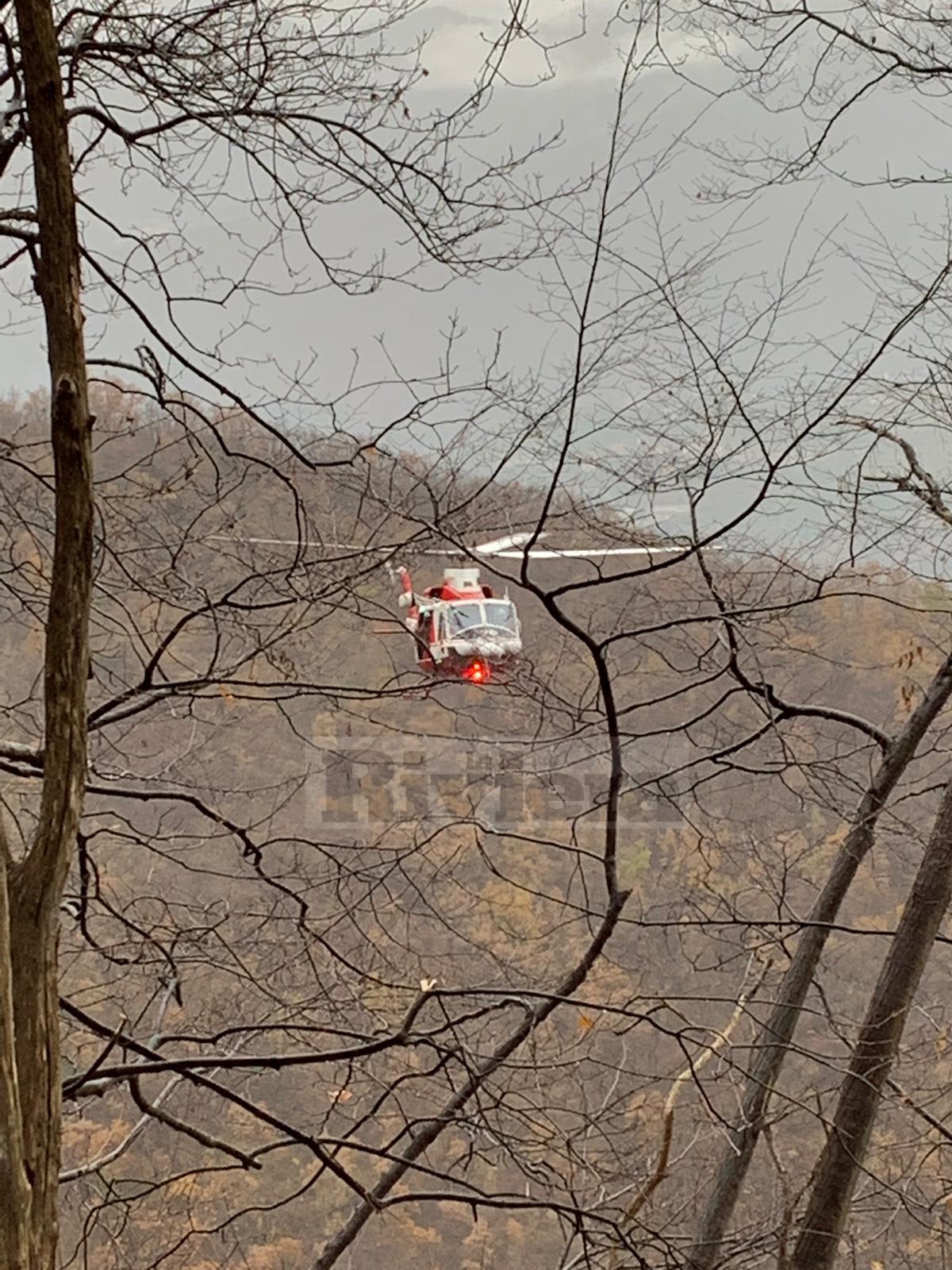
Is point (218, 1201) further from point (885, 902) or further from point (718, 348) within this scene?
point (718, 348)

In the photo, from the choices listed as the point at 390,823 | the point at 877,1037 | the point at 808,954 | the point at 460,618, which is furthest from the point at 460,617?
the point at 877,1037

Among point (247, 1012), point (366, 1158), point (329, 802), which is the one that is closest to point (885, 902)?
point (366, 1158)

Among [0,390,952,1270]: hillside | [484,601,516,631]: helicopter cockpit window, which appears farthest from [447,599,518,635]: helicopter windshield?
[0,390,952,1270]: hillside

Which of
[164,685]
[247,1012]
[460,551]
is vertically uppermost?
[460,551]

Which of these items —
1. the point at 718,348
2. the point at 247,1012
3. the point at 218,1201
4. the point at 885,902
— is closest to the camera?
the point at 718,348

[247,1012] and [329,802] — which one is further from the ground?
[329,802]

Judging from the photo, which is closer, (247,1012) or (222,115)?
(222,115)

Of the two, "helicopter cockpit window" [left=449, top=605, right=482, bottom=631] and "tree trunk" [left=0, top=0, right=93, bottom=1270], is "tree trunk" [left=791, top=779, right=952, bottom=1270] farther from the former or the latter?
"helicopter cockpit window" [left=449, top=605, right=482, bottom=631]

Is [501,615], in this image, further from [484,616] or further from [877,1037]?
[877,1037]
